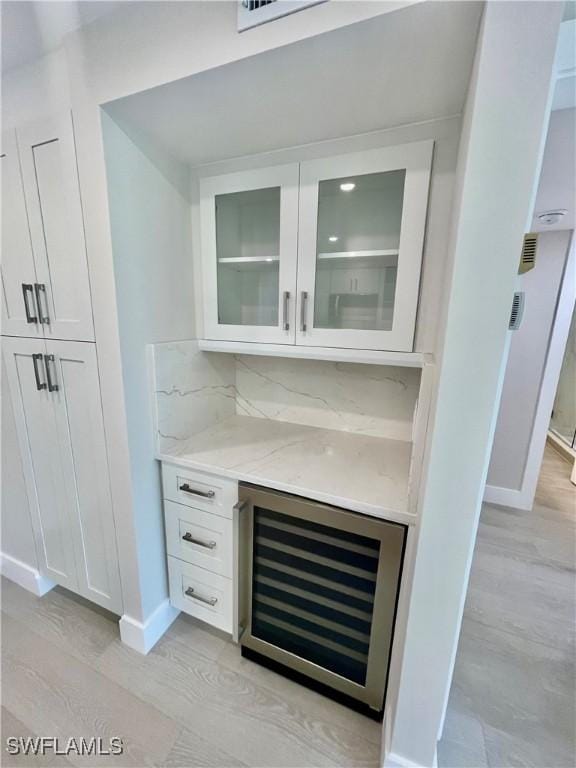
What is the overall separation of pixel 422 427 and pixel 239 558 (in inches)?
36.2

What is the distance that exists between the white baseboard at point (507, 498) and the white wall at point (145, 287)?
2.68 metres

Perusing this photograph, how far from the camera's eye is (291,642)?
131cm

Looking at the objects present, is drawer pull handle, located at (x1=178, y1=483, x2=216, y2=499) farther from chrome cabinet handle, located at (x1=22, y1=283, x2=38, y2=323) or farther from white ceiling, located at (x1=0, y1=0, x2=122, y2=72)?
white ceiling, located at (x1=0, y1=0, x2=122, y2=72)

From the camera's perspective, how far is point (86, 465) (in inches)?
53.8

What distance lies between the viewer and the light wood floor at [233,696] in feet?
3.68

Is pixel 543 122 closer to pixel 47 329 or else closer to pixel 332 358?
pixel 332 358

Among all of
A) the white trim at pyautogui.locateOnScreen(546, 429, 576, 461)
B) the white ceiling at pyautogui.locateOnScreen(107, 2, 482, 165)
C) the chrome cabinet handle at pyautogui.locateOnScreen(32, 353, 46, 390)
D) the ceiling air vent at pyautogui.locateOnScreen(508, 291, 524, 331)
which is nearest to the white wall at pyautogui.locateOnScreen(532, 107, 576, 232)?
the white ceiling at pyautogui.locateOnScreen(107, 2, 482, 165)

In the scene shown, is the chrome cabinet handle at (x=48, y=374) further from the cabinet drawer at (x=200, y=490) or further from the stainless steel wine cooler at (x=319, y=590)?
the stainless steel wine cooler at (x=319, y=590)

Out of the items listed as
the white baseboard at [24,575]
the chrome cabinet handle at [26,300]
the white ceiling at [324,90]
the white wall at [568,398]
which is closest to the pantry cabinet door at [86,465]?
the chrome cabinet handle at [26,300]

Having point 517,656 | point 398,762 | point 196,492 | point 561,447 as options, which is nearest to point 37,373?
point 196,492

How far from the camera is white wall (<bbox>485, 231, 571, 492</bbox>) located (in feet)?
7.91

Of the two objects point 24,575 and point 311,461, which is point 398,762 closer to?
point 311,461

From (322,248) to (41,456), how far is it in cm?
160

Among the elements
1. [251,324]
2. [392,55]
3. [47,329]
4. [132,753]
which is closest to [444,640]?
[132,753]
